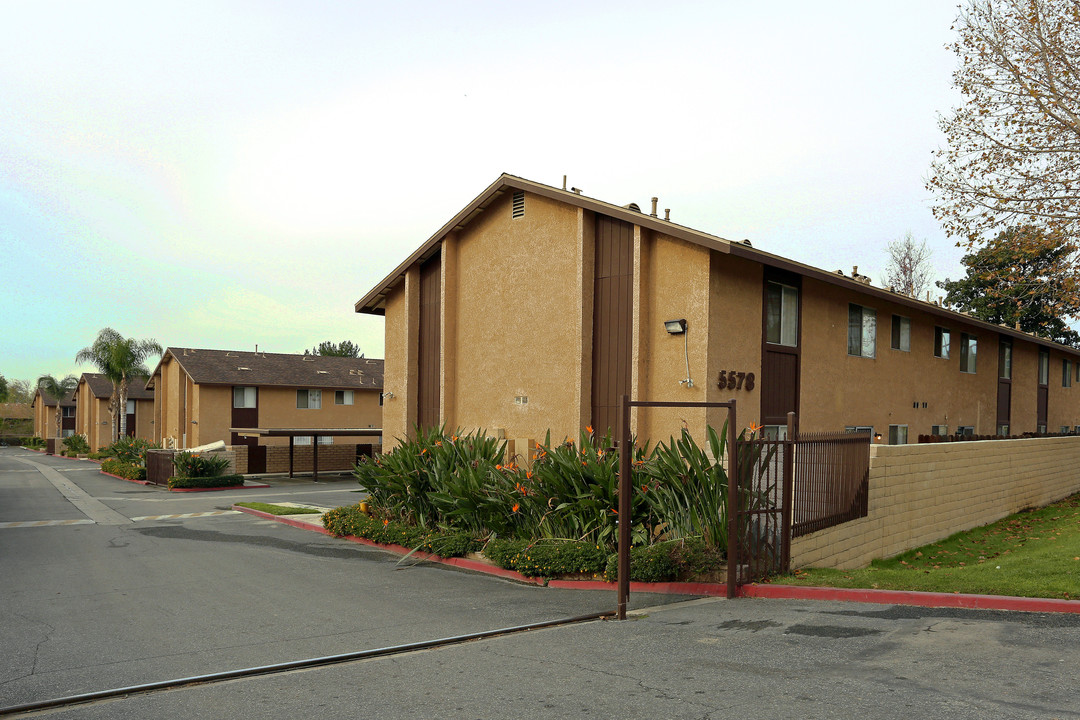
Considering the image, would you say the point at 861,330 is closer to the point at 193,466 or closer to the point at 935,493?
the point at 935,493

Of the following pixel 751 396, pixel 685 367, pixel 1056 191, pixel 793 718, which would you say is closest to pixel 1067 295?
pixel 1056 191

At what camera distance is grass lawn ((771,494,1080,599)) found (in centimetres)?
937

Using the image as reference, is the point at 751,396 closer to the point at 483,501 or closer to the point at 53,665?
the point at 483,501

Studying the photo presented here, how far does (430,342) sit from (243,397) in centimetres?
2989

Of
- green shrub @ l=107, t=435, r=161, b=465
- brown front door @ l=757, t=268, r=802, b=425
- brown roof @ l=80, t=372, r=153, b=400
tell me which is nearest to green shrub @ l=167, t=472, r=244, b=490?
green shrub @ l=107, t=435, r=161, b=465

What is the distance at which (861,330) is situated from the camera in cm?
2048

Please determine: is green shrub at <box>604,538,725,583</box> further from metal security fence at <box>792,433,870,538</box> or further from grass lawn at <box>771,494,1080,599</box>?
metal security fence at <box>792,433,870,538</box>

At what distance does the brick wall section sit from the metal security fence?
207 mm

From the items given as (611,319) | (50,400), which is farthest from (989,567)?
(50,400)

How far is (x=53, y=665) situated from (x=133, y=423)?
241ft

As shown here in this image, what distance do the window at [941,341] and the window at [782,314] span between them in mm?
8767

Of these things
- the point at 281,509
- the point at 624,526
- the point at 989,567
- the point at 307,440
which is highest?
the point at 624,526

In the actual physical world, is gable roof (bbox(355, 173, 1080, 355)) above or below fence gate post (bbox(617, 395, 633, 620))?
above

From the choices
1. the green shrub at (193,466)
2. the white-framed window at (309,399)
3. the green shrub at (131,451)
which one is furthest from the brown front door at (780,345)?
the white-framed window at (309,399)
